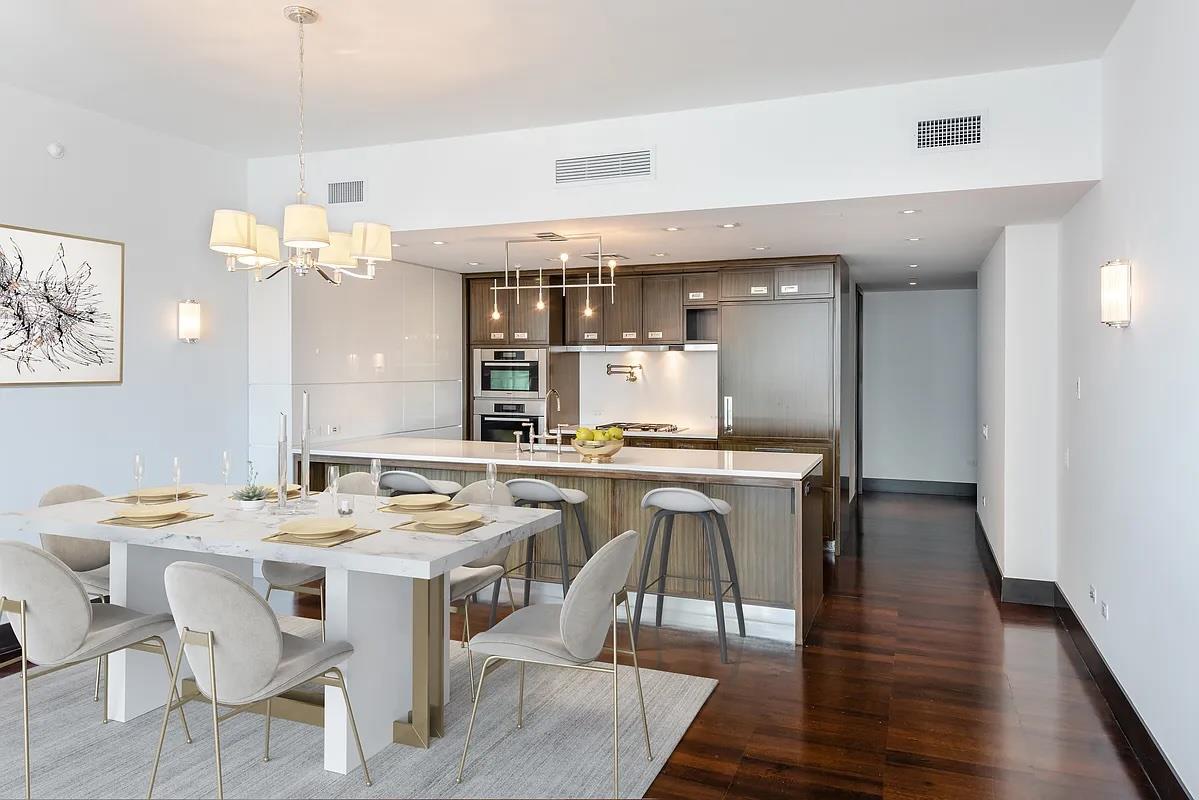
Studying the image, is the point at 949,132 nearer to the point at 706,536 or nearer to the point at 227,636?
the point at 706,536

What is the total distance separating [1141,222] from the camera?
3.25 metres

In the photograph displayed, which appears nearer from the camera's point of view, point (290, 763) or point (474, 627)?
point (290, 763)

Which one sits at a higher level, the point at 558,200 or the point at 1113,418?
the point at 558,200

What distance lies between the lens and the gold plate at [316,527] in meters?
2.96

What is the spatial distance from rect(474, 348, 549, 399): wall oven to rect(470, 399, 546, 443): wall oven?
0.09 m

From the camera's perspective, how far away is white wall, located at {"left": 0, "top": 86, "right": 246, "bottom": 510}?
441cm

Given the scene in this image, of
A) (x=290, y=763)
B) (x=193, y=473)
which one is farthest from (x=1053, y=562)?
(x=193, y=473)

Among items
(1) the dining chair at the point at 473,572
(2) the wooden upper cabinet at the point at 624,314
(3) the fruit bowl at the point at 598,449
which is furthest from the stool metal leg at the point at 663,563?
(2) the wooden upper cabinet at the point at 624,314

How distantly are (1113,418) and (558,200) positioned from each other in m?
3.11

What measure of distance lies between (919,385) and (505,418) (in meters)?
5.11

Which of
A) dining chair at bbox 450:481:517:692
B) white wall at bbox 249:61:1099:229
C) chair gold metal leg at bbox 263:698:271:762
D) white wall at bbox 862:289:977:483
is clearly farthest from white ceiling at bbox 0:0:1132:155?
white wall at bbox 862:289:977:483

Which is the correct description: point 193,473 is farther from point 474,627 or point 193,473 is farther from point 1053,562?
point 1053,562

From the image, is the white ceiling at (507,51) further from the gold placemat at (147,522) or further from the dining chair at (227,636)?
the dining chair at (227,636)

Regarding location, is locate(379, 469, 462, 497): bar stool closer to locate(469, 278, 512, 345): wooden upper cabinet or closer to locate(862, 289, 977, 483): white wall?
locate(469, 278, 512, 345): wooden upper cabinet
